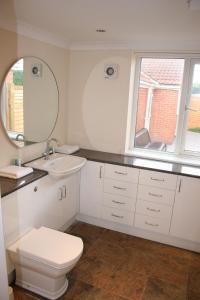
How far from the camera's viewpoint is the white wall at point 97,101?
315 cm

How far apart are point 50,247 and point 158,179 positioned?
1.33 meters

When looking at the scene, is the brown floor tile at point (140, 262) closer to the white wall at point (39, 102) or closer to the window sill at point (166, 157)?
the window sill at point (166, 157)

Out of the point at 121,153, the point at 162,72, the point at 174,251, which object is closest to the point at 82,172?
the point at 121,153

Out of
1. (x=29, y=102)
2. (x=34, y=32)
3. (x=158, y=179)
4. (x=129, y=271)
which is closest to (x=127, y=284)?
(x=129, y=271)

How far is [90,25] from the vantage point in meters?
2.34

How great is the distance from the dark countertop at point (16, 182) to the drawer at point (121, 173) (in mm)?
796

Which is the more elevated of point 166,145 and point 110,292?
point 166,145

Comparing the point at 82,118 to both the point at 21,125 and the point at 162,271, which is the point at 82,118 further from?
the point at 162,271

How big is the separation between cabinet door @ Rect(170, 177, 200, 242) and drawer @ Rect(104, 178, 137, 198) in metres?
0.48

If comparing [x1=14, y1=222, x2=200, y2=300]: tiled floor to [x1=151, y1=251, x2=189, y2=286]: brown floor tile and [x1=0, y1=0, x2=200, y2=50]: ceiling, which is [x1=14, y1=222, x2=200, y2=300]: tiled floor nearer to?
→ [x1=151, y1=251, x2=189, y2=286]: brown floor tile

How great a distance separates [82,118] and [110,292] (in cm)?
208

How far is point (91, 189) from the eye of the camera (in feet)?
10.2

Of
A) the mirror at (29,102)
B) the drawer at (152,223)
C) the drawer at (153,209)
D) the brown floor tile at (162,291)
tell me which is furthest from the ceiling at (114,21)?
the brown floor tile at (162,291)

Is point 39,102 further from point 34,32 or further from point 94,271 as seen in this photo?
point 94,271
